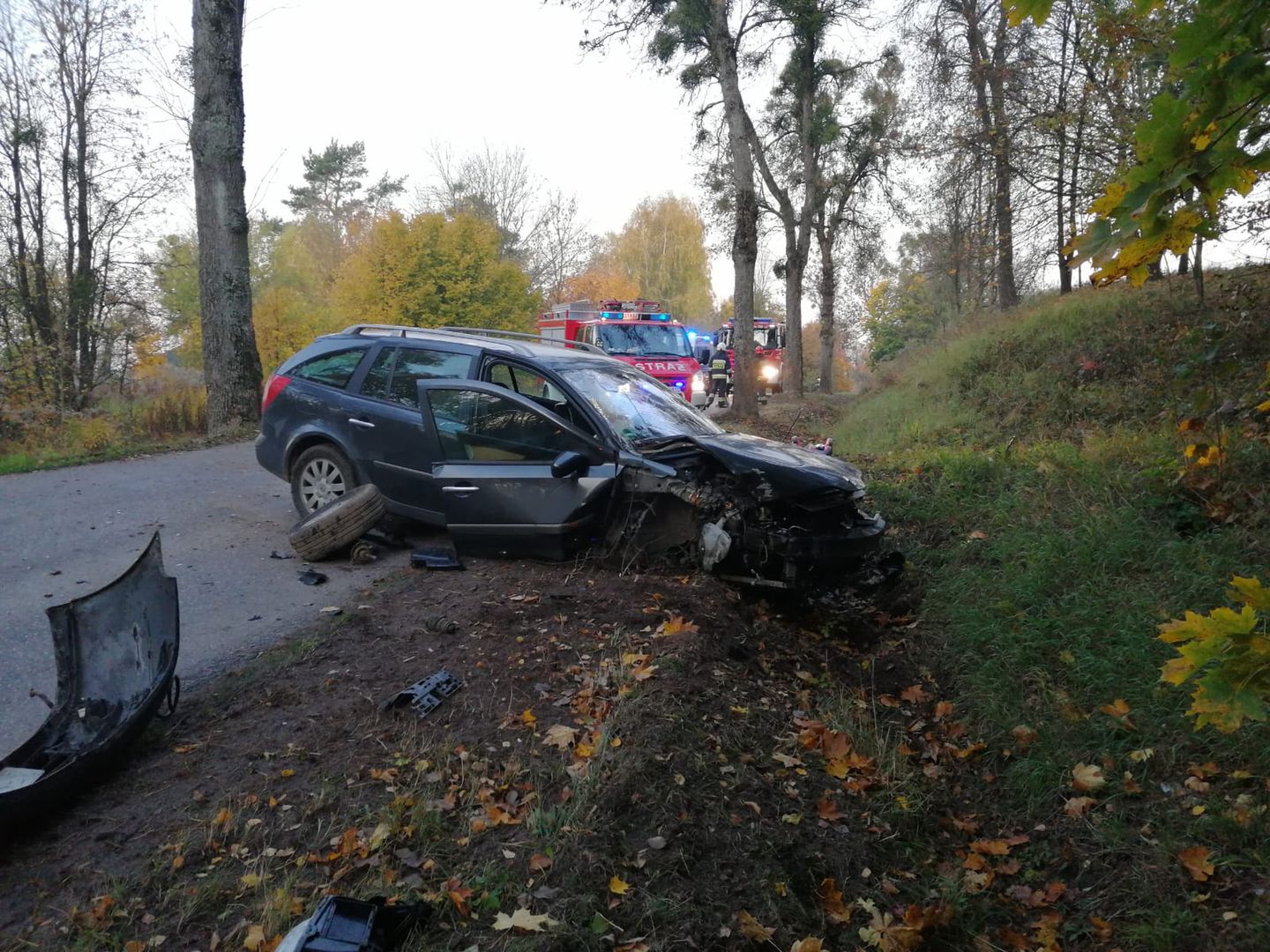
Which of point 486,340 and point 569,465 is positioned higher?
point 486,340

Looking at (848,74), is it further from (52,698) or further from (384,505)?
(52,698)

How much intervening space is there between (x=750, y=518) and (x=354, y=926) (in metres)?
3.62

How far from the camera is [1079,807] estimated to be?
3.95 meters

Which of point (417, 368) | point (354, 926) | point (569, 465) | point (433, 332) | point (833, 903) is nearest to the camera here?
point (354, 926)

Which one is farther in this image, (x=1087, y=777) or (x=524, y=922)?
(x=1087, y=777)

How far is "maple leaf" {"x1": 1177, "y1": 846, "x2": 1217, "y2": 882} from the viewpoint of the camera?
11.0ft

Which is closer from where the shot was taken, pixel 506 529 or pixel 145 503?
pixel 506 529

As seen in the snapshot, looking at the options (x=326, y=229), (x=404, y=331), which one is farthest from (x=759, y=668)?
(x=326, y=229)

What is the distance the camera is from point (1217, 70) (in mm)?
2213

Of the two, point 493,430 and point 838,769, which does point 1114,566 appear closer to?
point 838,769

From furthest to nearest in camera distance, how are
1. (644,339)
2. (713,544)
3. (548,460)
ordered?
1. (644,339)
2. (548,460)
3. (713,544)

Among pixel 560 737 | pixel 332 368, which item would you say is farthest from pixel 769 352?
pixel 560 737

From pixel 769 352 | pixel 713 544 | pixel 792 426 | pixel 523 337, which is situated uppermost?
pixel 769 352

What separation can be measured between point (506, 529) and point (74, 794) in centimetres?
313
